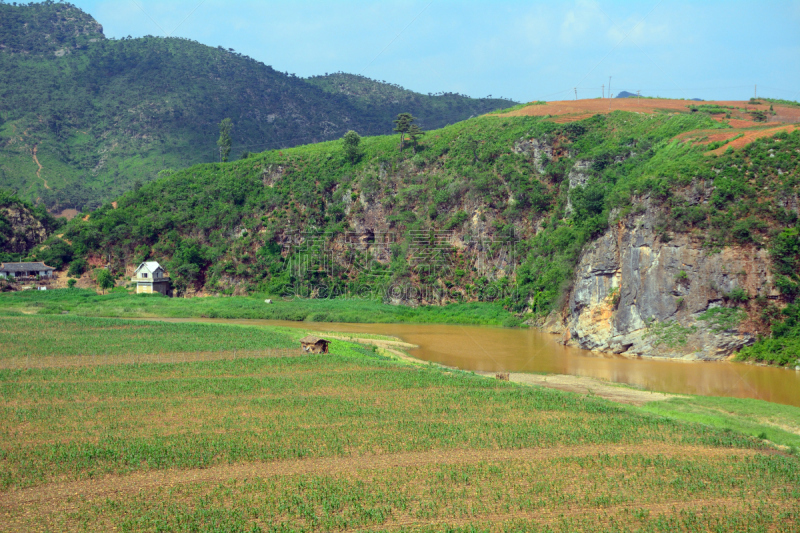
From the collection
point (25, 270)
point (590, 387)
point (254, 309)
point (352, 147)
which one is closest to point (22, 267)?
point (25, 270)

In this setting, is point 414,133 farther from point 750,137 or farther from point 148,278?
→ point 750,137

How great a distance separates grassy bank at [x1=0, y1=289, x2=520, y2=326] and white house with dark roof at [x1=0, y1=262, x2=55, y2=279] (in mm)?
7734

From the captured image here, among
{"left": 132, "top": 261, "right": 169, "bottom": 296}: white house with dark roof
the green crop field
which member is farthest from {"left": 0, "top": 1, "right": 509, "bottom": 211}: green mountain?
the green crop field

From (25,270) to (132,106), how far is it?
238 ft

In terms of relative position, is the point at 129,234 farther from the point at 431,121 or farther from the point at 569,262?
the point at 431,121

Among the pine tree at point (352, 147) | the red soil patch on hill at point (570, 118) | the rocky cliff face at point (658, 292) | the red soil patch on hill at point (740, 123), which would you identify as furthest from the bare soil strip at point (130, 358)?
the pine tree at point (352, 147)

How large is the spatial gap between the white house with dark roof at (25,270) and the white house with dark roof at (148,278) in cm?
1134

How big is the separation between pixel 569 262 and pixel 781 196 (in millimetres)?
16697

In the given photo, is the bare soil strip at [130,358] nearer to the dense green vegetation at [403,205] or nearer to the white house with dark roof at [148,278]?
the dense green vegetation at [403,205]

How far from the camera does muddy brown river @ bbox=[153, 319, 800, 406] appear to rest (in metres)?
35.8

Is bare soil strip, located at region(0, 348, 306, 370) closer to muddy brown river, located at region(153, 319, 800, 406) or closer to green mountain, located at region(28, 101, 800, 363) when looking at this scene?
muddy brown river, located at region(153, 319, 800, 406)

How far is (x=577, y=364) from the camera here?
4322cm

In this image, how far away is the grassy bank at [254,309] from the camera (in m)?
63.2

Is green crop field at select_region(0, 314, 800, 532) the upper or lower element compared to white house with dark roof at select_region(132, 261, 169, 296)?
lower
